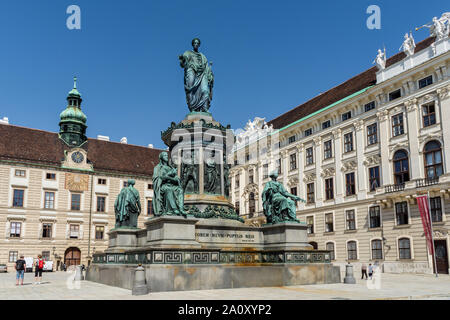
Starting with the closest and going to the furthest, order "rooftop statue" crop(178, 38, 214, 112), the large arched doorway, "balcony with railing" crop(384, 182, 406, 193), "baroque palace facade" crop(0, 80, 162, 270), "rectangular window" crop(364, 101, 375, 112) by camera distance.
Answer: "rooftop statue" crop(178, 38, 214, 112) → "balcony with railing" crop(384, 182, 406, 193) → "rectangular window" crop(364, 101, 375, 112) → "baroque palace facade" crop(0, 80, 162, 270) → the large arched doorway

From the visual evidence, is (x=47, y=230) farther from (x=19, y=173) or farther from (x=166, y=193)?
(x=166, y=193)

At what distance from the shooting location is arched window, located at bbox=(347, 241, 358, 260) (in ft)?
136

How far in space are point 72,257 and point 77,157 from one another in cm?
1309

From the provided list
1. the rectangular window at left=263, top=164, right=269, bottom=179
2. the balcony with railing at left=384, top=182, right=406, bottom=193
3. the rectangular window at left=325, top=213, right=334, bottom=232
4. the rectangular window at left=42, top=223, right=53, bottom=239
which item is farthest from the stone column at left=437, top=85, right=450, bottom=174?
the rectangular window at left=42, top=223, right=53, bottom=239

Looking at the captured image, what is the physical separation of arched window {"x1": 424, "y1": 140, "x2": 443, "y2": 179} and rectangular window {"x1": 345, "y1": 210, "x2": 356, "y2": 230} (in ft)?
30.2

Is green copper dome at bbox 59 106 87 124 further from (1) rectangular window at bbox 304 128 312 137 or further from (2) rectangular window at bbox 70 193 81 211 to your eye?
(1) rectangular window at bbox 304 128 312 137

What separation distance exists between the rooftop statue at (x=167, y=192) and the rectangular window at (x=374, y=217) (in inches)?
1139

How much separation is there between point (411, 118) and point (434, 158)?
4186 millimetres

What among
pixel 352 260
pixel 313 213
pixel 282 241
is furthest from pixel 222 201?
pixel 313 213

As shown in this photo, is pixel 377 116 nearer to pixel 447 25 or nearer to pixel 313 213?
pixel 447 25

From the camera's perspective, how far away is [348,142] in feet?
147

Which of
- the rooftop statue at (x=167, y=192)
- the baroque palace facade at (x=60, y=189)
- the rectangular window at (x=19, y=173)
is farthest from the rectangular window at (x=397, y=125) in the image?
the rectangular window at (x=19, y=173)

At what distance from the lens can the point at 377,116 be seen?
135ft

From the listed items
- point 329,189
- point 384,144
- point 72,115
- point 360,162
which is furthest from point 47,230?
point 384,144
